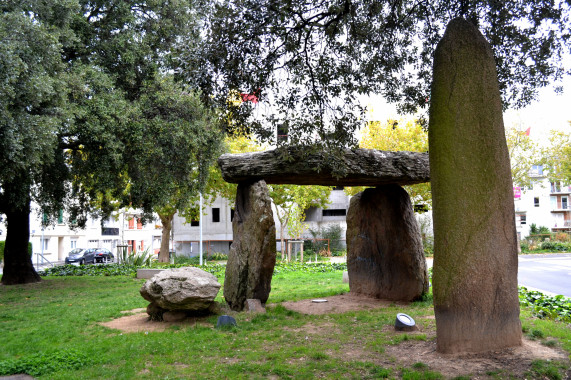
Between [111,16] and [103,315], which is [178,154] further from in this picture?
[103,315]

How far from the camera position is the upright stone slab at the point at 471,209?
233 inches

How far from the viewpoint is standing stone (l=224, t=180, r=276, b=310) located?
9523mm

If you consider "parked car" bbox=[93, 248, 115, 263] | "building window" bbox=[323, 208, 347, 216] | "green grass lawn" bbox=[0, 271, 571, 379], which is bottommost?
"parked car" bbox=[93, 248, 115, 263]

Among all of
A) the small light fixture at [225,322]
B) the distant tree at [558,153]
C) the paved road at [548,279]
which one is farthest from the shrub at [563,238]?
the small light fixture at [225,322]

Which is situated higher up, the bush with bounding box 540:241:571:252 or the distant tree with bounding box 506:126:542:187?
the distant tree with bounding box 506:126:542:187

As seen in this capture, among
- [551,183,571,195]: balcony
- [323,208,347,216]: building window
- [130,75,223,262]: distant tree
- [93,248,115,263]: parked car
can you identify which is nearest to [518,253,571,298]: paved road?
[130,75,223,262]: distant tree

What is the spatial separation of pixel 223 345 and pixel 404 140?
2062 centimetres

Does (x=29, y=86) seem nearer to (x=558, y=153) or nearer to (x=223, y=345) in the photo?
(x=223, y=345)

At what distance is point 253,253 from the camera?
9.58m

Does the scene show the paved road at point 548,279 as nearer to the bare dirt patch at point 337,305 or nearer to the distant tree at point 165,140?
the bare dirt patch at point 337,305

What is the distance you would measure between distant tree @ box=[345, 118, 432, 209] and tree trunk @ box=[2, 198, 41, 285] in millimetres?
16922

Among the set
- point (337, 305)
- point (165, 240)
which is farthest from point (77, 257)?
point (337, 305)

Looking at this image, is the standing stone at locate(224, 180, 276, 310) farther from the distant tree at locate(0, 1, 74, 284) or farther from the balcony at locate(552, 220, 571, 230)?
the balcony at locate(552, 220, 571, 230)

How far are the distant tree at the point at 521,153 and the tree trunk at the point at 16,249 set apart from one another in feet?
94.8
